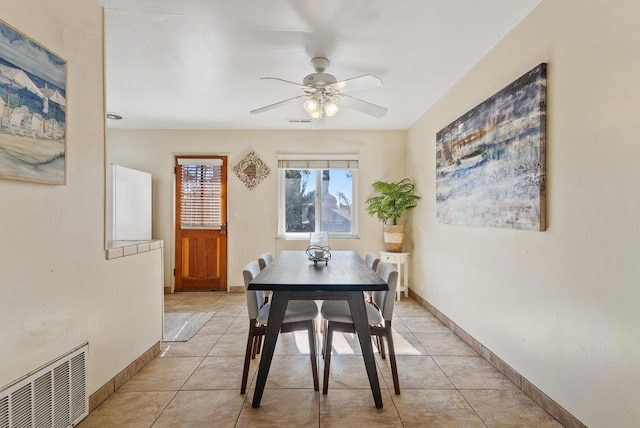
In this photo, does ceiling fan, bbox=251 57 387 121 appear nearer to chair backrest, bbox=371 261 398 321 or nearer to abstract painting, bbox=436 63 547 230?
abstract painting, bbox=436 63 547 230

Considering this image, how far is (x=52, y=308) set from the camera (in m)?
1.63

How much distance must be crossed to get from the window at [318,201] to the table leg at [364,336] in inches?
119

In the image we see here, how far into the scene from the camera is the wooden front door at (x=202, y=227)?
491cm

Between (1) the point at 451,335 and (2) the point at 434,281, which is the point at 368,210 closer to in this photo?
(2) the point at 434,281

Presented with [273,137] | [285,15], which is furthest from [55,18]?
[273,137]

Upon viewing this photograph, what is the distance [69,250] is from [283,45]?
1981 mm

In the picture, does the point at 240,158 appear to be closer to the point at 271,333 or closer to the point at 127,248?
the point at 127,248

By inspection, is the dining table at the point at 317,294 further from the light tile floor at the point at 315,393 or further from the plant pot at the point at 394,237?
the plant pot at the point at 394,237

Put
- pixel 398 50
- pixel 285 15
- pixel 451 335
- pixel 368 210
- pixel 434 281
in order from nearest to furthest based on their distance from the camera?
pixel 285 15 → pixel 398 50 → pixel 451 335 → pixel 434 281 → pixel 368 210

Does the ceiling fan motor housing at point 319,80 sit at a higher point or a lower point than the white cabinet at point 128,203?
higher

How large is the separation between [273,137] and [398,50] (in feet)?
8.94

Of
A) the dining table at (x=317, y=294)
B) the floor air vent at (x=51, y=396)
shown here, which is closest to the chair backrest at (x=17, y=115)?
the floor air vent at (x=51, y=396)

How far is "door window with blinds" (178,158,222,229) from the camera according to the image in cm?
491

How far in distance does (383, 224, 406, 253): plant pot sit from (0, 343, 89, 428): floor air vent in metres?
3.52
